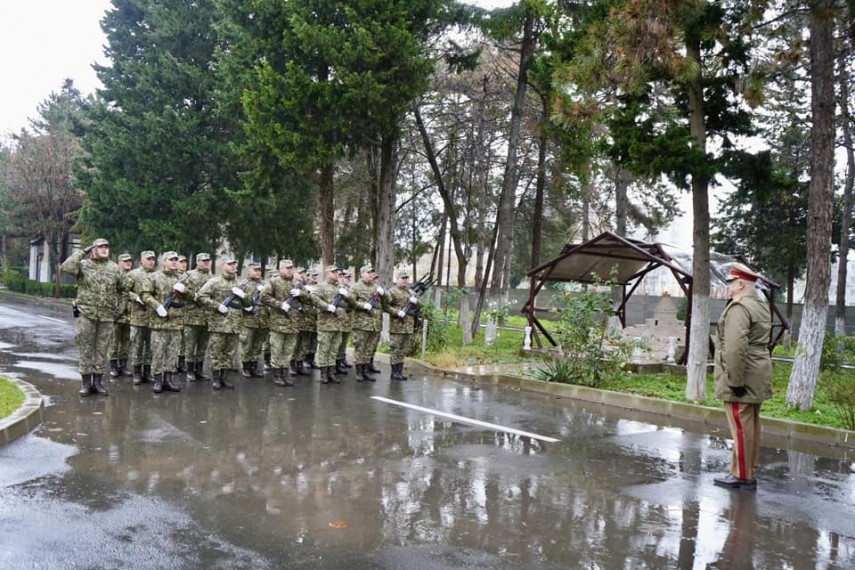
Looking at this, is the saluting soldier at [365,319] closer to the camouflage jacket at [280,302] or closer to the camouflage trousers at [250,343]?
the camouflage jacket at [280,302]

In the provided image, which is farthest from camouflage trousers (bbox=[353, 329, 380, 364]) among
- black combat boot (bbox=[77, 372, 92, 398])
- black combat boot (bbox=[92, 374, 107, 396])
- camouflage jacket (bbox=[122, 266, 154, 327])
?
black combat boot (bbox=[77, 372, 92, 398])

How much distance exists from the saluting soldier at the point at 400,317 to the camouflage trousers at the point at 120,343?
440 centimetres

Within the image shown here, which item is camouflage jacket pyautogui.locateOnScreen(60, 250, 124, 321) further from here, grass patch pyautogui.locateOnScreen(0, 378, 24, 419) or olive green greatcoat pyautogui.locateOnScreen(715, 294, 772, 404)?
olive green greatcoat pyautogui.locateOnScreen(715, 294, 772, 404)

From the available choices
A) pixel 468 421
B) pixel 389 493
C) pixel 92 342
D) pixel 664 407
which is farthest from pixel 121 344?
pixel 664 407

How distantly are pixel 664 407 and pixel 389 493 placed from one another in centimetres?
591

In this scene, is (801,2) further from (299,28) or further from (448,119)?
(448,119)

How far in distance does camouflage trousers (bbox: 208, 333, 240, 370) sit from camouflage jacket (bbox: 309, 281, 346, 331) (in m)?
1.48

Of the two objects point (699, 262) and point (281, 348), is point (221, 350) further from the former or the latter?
point (699, 262)

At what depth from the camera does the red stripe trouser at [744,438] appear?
21.9 ft

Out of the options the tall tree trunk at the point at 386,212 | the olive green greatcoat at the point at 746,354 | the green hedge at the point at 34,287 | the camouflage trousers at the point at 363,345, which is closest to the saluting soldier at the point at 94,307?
the camouflage trousers at the point at 363,345

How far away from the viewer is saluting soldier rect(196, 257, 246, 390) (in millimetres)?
11469

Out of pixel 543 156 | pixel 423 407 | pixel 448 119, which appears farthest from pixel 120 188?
pixel 423 407

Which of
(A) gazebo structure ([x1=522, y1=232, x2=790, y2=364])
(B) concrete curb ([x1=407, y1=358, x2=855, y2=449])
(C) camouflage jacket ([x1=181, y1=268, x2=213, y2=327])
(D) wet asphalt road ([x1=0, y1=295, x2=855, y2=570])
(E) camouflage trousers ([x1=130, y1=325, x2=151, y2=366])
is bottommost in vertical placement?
(D) wet asphalt road ([x1=0, y1=295, x2=855, y2=570])

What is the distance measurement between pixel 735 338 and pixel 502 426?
3.36 metres
